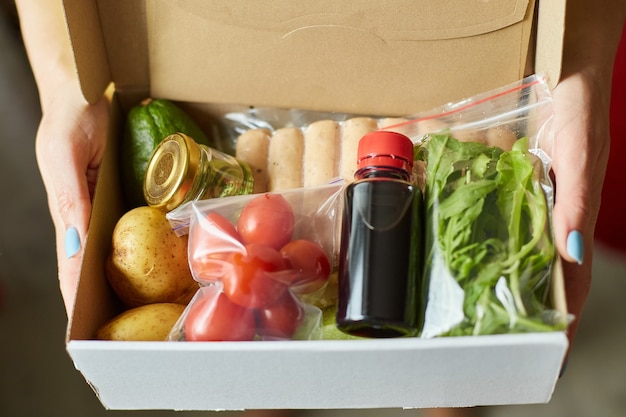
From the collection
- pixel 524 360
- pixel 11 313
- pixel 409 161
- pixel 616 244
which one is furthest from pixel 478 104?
pixel 11 313

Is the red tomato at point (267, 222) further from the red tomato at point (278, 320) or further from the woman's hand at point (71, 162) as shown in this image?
the woman's hand at point (71, 162)

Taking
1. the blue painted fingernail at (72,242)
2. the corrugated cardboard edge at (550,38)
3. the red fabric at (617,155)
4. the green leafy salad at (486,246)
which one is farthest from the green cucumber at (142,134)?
the red fabric at (617,155)

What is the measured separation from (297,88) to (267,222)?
287 mm

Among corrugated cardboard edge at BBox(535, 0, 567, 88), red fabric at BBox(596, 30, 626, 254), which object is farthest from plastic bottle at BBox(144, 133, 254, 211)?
red fabric at BBox(596, 30, 626, 254)

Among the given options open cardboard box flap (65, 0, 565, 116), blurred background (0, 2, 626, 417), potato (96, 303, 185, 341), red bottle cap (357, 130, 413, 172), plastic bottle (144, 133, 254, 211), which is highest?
open cardboard box flap (65, 0, 565, 116)

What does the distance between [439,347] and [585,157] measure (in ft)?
1.12

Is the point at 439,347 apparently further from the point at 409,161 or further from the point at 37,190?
the point at 37,190

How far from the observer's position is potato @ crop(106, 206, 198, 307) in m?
0.78

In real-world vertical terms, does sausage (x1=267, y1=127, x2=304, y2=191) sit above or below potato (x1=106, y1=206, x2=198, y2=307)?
above

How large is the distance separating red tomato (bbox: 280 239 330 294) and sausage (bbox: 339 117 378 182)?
0.21 metres

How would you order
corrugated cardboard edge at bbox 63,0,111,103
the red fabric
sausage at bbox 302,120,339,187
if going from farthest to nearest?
1. the red fabric
2. sausage at bbox 302,120,339,187
3. corrugated cardboard edge at bbox 63,0,111,103

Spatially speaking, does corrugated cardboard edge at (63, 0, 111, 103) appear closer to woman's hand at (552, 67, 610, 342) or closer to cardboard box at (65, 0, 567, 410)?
cardboard box at (65, 0, 567, 410)

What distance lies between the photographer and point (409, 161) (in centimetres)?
69

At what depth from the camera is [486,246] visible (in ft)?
2.06
